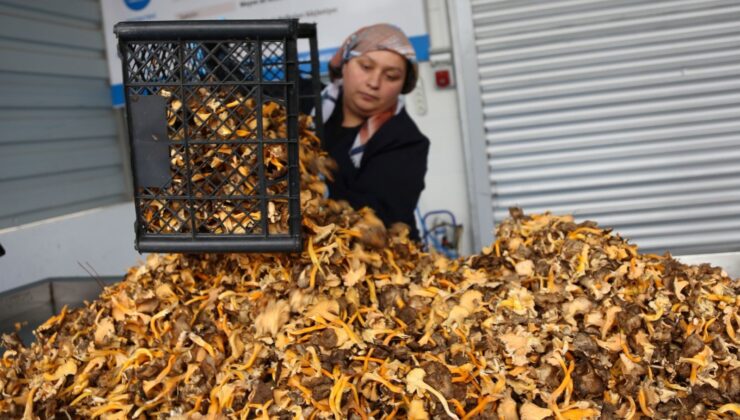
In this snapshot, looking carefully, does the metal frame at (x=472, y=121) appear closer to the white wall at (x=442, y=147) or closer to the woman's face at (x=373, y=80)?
the white wall at (x=442, y=147)

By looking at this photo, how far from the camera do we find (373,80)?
2.75 m

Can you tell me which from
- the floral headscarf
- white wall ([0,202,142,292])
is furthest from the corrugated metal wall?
the floral headscarf

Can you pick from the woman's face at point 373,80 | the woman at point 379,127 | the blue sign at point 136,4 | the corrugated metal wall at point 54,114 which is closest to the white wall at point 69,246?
the corrugated metal wall at point 54,114

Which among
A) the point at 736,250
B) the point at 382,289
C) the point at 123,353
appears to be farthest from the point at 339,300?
the point at 736,250

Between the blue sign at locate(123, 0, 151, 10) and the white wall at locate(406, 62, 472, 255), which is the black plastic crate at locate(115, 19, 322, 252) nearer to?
the white wall at locate(406, 62, 472, 255)

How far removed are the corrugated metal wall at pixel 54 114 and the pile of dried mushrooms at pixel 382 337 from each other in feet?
8.78

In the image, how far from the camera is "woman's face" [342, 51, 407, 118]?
2734 mm

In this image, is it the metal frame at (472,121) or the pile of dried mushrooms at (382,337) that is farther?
the metal frame at (472,121)

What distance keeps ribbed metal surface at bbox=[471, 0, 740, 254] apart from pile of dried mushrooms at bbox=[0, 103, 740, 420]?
108 inches

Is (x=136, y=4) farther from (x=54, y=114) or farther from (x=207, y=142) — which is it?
(x=207, y=142)

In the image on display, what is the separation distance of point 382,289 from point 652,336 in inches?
24.2

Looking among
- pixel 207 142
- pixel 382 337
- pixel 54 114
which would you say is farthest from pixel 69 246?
pixel 382 337

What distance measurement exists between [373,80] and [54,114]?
8.99 feet

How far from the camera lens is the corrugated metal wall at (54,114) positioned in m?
3.88
